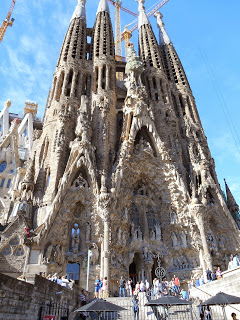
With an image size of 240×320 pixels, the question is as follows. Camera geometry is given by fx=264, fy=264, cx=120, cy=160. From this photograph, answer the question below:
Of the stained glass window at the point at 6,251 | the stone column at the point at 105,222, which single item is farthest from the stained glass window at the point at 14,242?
the stone column at the point at 105,222

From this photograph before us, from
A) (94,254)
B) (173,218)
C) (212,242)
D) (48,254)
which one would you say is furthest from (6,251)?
(212,242)

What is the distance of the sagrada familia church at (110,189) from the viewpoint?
56.1ft

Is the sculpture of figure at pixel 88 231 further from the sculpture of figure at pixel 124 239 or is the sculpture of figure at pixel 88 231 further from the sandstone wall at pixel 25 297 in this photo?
the sandstone wall at pixel 25 297

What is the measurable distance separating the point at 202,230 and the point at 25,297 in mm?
15047

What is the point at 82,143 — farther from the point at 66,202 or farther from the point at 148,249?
the point at 148,249

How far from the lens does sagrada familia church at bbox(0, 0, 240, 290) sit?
1711cm

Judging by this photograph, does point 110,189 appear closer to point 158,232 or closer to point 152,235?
point 152,235

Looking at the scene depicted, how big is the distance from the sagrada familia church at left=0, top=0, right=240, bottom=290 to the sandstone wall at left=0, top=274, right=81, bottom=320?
6391 millimetres

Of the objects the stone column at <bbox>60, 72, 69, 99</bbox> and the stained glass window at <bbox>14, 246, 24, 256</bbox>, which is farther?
the stone column at <bbox>60, 72, 69, 99</bbox>

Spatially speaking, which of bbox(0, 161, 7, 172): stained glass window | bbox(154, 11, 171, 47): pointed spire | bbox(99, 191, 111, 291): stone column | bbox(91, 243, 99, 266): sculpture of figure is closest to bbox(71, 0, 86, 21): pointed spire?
bbox(154, 11, 171, 47): pointed spire

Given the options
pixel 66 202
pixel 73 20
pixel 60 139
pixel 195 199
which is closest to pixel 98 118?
pixel 60 139

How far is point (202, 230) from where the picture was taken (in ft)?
64.3

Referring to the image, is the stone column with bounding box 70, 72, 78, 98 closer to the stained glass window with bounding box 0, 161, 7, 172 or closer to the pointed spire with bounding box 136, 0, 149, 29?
the stained glass window with bounding box 0, 161, 7, 172

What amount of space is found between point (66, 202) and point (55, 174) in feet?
8.52
